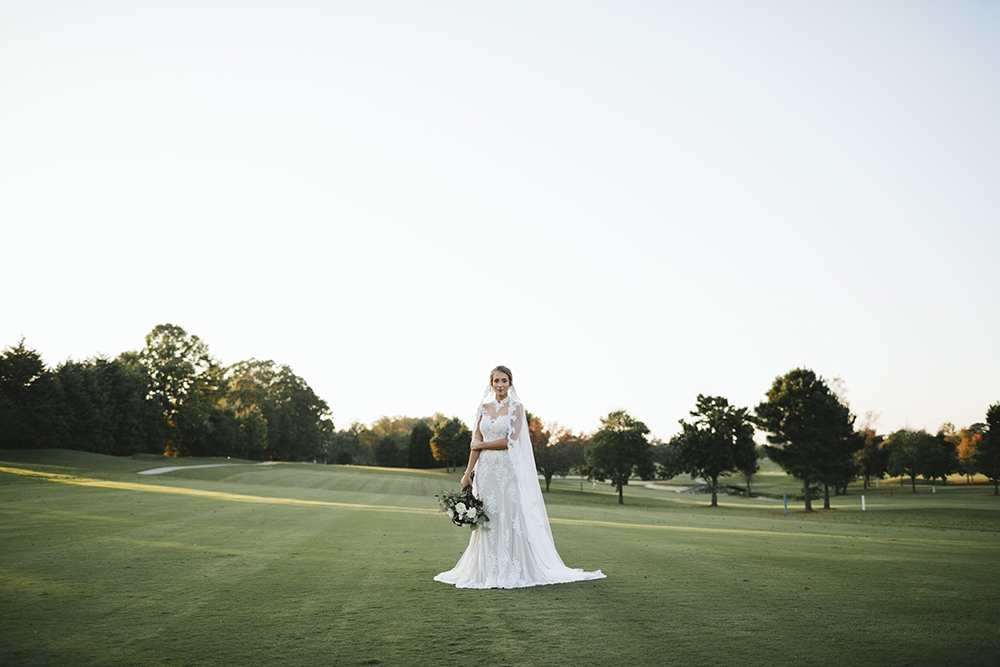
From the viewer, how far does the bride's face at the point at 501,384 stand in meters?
10.2

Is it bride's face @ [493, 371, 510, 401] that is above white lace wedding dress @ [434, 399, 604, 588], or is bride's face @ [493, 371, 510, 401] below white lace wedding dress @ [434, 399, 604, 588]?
above

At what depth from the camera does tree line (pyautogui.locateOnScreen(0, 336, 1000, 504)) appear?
48.6 m

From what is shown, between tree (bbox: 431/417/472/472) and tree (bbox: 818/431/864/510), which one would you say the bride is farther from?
tree (bbox: 431/417/472/472)

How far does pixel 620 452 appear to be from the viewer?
57.5 m

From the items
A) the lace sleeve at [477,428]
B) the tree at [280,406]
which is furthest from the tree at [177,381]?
the lace sleeve at [477,428]

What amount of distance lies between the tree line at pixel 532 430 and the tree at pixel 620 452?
0.11 meters

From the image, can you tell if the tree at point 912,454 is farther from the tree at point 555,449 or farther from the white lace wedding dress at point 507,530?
the white lace wedding dress at point 507,530

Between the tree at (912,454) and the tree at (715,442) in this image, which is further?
the tree at (912,454)

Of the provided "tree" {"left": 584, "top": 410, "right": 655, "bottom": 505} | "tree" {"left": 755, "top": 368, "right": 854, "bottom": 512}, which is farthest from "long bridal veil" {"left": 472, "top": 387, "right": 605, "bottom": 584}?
"tree" {"left": 584, "top": 410, "right": 655, "bottom": 505}

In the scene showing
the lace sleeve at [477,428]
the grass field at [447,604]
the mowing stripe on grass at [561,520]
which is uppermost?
the lace sleeve at [477,428]

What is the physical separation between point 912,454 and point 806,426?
30626 millimetres

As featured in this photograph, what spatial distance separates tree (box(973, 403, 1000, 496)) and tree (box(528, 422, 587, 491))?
3659 centimetres

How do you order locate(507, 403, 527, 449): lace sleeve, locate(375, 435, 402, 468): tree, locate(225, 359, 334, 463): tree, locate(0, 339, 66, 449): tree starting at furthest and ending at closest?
locate(375, 435, 402, 468): tree < locate(225, 359, 334, 463): tree < locate(0, 339, 66, 449): tree < locate(507, 403, 527, 449): lace sleeve

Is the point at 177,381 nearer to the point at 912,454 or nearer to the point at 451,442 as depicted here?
the point at 451,442
